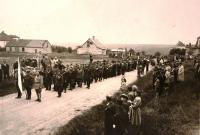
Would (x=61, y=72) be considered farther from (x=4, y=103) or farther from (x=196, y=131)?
(x=196, y=131)

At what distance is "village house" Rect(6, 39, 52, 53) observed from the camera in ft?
260

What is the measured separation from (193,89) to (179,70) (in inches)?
56.3

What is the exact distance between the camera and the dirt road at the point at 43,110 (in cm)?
1230

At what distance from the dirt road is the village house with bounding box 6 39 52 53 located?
2351 inches

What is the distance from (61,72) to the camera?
63.8ft

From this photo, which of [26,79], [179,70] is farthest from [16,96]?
[179,70]

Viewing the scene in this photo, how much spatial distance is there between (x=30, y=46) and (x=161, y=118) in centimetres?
6920

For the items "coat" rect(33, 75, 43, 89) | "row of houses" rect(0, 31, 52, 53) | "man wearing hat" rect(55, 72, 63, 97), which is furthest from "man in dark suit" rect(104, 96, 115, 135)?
"row of houses" rect(0, 31, 52, 53)

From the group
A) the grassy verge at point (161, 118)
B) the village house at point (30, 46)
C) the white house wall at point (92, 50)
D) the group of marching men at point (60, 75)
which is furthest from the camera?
the village house at point (30, 46)

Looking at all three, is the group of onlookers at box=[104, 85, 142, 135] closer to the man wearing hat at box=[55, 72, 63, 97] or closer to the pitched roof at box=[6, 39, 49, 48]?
the man wearing hat at box=[55, 72, 63, 97]

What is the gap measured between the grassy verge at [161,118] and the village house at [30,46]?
2504 inches

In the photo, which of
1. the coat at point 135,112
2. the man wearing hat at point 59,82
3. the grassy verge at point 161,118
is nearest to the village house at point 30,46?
the man wearing hat at point 59,82

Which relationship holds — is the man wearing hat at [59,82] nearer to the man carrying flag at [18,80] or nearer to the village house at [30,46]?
the man carrying flag at [18,80]

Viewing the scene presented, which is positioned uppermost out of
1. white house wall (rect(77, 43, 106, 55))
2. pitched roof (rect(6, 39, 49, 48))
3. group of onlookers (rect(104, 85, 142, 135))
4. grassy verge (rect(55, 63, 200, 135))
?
pitched roof (rect(6, 39, 49, 48))
